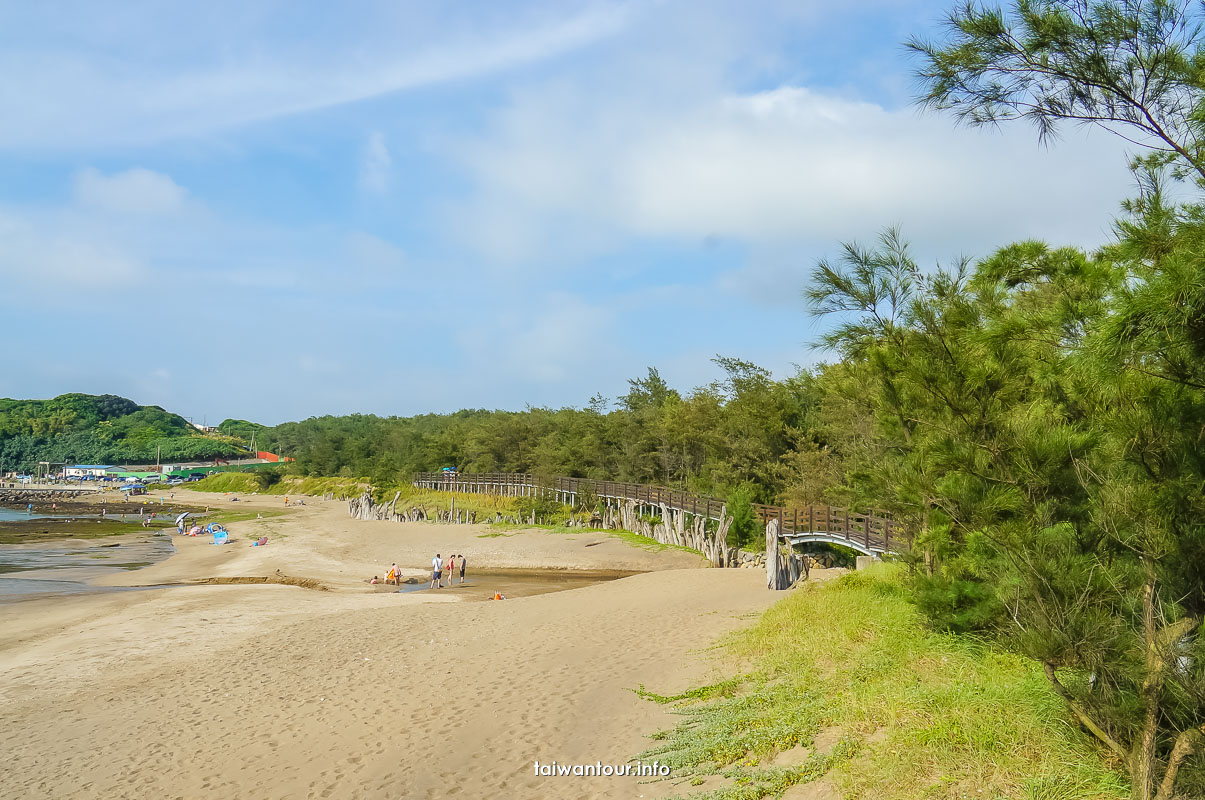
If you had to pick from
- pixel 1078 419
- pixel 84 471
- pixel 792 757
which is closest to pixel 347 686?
pixel 792 757

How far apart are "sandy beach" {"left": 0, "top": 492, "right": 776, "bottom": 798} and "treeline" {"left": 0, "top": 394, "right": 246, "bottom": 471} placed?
15162 cm

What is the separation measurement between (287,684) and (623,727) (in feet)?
19.4

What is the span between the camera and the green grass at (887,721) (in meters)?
5.09

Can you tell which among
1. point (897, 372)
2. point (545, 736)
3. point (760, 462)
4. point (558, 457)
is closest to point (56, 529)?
point (558, 457)

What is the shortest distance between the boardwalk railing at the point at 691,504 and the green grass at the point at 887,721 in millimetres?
2496

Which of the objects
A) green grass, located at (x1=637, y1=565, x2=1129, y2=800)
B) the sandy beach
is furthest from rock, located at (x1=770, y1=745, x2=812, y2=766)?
the sandy beach

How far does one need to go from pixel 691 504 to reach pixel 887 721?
25250 mm

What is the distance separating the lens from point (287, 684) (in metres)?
11.6

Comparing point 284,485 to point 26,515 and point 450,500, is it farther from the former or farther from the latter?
point 450,500

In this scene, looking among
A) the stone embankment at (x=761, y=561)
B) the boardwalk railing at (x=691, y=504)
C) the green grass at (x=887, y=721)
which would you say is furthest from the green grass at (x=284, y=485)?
the green grass at (x=887, y=721)

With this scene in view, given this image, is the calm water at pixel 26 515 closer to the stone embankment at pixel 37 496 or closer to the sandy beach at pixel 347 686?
the stone embankment at pixel 37 496

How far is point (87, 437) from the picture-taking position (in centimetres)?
16038

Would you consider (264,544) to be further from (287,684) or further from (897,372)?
(897,372)

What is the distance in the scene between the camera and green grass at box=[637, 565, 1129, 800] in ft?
16.7
